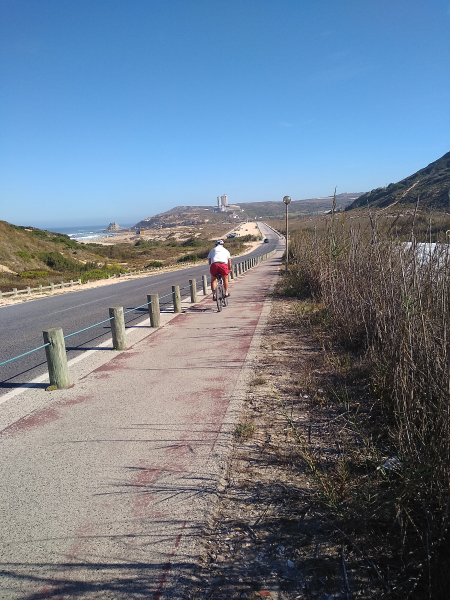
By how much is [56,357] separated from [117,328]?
1.94 m

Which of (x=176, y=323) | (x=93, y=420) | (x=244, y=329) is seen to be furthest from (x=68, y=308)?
(x=93, y=420)

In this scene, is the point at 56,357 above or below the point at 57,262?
above

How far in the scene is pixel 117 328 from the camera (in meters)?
7.30

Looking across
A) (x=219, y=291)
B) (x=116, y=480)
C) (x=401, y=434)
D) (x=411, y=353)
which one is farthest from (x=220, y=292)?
(x=401, y=434)

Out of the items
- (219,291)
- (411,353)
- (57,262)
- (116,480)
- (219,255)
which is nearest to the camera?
(411,353)

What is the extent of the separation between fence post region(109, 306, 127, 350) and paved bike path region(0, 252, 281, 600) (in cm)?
132

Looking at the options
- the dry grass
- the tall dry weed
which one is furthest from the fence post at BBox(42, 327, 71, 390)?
the tall dry weed

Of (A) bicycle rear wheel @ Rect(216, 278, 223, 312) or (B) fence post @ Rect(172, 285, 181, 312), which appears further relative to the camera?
(B) fence post @ Rect(172, 285, 181, 312)

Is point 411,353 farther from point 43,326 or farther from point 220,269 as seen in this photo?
point 43,326

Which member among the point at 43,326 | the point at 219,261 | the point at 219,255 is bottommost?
the point at 43,326

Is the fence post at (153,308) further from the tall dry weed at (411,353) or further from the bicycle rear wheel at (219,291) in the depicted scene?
the tall dry weed at (411,353)

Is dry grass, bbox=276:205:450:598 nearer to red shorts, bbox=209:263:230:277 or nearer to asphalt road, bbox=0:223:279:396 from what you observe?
asphalt road, bbox=0:223:279:396

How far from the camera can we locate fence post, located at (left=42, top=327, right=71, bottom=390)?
210 inches

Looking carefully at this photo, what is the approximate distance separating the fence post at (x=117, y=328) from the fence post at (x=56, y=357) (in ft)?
5.91
